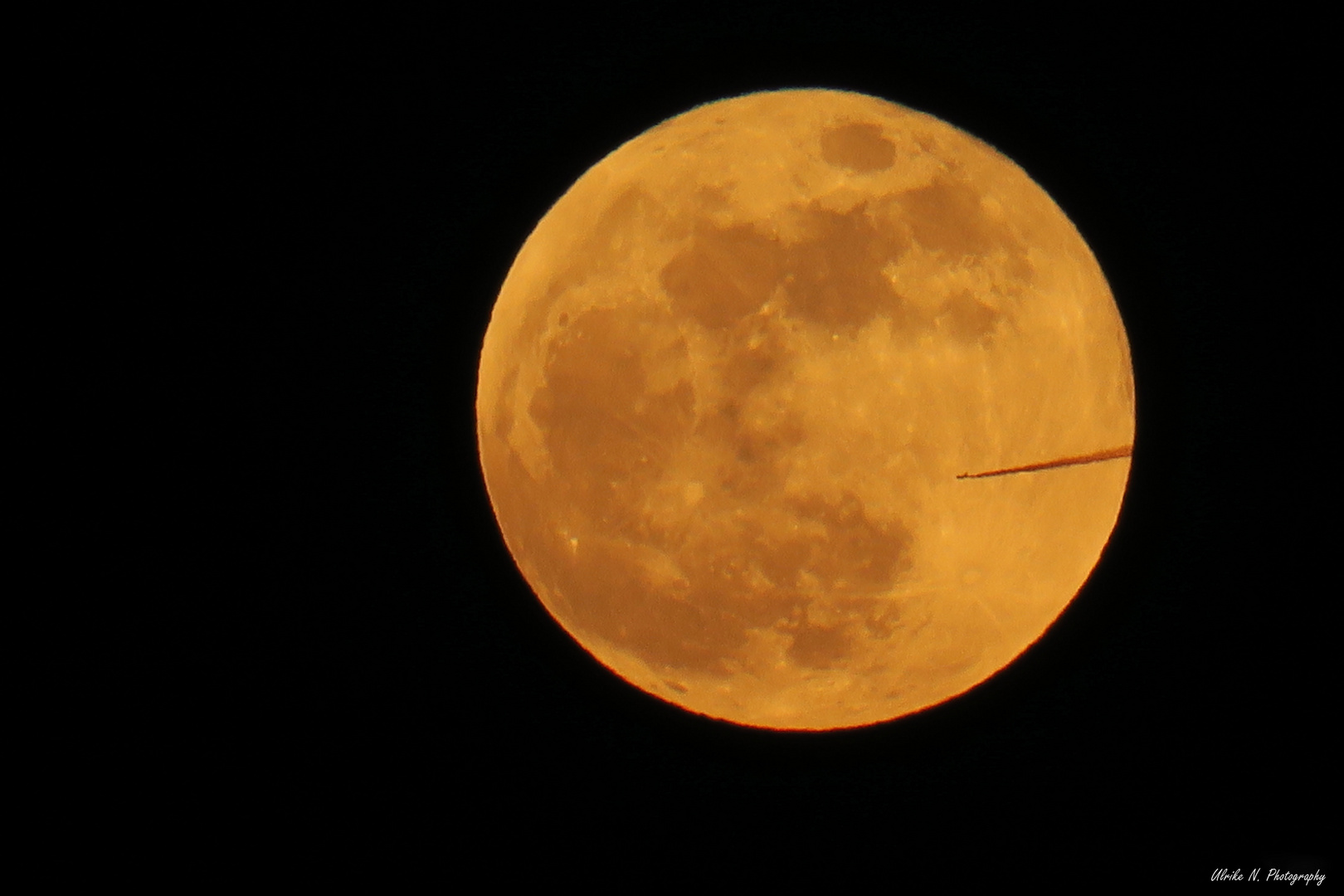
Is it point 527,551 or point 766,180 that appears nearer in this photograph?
point 766,180

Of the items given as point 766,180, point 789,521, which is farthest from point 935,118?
point 789,521

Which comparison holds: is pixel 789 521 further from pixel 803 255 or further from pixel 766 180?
pixel 766 180

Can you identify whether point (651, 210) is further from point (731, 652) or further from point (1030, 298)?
point (731, 652)

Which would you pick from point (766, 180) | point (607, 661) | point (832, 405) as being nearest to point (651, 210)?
point (766, 180)

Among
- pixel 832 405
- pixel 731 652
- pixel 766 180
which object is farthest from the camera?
pixel 731 652

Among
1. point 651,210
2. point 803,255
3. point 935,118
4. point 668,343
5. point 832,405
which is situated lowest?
point 832,405

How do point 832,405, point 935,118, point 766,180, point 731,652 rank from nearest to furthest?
1. point 832,405
2. point 766,180
3. point 731,652
4. point 935,118

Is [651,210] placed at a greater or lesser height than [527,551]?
greater
